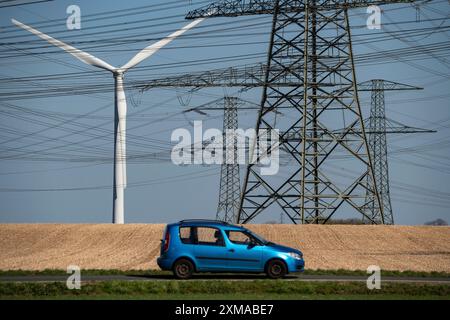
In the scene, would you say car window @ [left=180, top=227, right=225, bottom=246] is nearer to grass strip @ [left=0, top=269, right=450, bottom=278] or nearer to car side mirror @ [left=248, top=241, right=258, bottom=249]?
car side mirror @ [left=248, top=241, right=258, bottom=249]

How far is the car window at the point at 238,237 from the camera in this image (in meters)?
32.6

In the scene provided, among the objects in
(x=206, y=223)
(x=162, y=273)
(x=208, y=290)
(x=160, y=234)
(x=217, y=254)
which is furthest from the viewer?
(x=160, y=234)

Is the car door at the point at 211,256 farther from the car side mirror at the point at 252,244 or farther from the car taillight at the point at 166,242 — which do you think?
the car taillight at the point at 166,242

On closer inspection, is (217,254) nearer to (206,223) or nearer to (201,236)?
(201,236)

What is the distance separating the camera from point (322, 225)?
6009 cm

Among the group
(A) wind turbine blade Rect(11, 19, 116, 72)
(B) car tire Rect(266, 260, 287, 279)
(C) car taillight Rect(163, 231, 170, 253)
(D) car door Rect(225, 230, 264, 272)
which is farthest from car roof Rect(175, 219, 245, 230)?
(A) wind turbine blade Rect(11, 19, 116, 72)

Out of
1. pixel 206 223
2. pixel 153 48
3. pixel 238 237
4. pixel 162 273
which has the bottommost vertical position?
pixel 162 273

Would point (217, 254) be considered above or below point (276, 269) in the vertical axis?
above

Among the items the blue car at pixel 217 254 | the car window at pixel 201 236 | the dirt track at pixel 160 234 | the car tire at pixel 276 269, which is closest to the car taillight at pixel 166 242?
the blue car at pixel 217 254

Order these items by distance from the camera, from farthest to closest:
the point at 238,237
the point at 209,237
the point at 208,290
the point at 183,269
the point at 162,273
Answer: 1. the point at 162,273
2. the point at 238,237
3. the point at 209,237
4. the point at 183,269
5. the point at 208,290

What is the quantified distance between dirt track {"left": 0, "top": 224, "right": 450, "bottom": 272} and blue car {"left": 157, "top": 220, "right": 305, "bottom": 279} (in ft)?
20.8

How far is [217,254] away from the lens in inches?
1266

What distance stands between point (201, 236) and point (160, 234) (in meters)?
25.3

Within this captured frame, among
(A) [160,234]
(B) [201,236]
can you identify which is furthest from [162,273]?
(A) [160,234]
